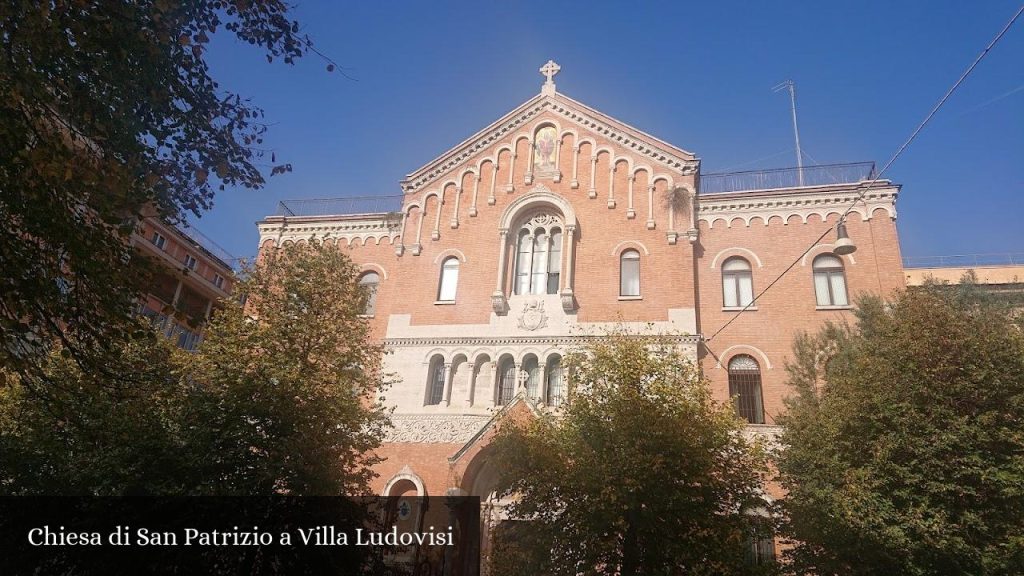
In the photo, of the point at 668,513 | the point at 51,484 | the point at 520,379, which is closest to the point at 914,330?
→ the point at 668,513

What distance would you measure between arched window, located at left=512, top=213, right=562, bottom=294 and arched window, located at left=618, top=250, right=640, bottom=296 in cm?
219

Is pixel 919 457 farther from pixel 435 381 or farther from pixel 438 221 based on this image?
pixel 438 221

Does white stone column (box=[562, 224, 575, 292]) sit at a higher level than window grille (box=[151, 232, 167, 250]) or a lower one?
lower

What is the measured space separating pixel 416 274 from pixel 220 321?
9.76 meters

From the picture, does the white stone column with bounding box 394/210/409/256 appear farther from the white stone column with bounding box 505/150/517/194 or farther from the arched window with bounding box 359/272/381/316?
the white stone column with bounding box 505/150/517/194

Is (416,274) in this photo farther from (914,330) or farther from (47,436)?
(914,330)

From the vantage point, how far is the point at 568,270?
22.4 metres

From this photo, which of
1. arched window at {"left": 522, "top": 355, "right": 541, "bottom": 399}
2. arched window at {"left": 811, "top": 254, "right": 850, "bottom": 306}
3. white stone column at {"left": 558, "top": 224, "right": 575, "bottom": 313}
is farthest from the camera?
white stone column at {"left": 558, "top": 224, "right": 575, "bottom": 313}

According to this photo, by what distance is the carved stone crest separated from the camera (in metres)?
22.1

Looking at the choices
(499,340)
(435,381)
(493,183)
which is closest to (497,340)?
(499,340)

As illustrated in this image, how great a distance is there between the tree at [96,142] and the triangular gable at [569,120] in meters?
17.1

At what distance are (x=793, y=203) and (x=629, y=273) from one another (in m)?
6.41

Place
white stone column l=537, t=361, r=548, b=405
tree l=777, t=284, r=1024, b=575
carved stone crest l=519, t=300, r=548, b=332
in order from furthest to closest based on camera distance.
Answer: carved stone crest l=519, t=300, r=548, b=332
white stone column l=537, t=361, r=548, b=405
tree l=777, t=284, r=1024, b=575

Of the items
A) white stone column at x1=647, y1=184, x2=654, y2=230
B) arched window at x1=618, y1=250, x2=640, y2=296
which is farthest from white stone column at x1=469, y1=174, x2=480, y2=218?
white stone column at x1=647, y1=184, x2=654, y2=230
